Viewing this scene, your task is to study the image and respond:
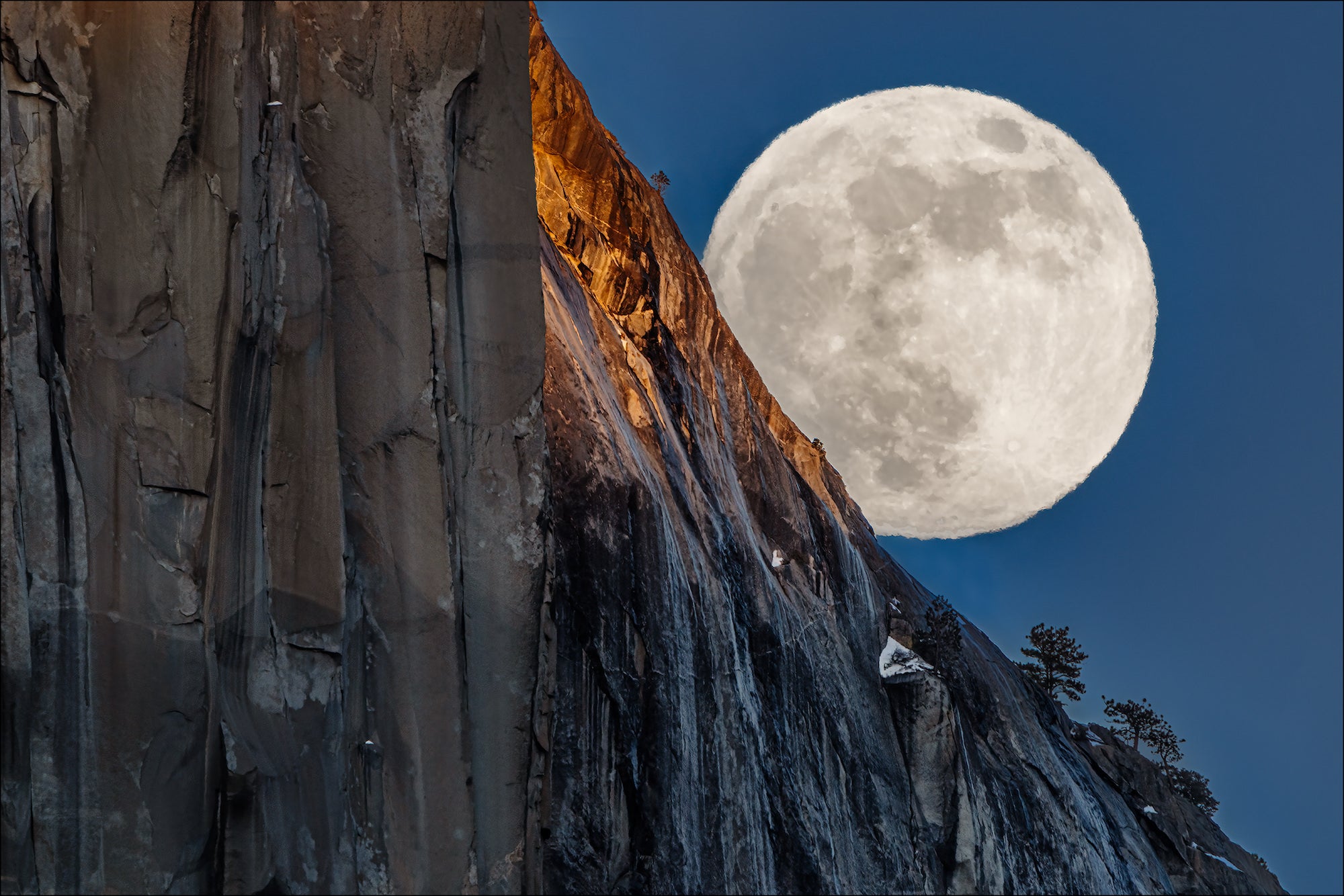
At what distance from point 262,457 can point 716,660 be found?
975 cm

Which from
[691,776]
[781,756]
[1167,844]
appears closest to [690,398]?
[781,756]

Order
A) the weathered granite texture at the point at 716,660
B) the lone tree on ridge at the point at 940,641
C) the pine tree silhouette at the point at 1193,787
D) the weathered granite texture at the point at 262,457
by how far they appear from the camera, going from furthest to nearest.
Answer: the pine tree silhouette at the point at 1193,787, the lone tree on ridge at the point at 940,641, the weathered granite texture at the point at 716,660, the weathered granite texture at the point at 262,457

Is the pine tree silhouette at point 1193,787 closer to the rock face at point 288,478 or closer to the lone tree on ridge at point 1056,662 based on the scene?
the lone tree on ridge at point 1056,662

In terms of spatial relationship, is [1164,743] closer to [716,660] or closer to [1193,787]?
[1193,787]

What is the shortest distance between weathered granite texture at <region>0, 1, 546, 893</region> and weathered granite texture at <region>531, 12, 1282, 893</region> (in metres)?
1.44

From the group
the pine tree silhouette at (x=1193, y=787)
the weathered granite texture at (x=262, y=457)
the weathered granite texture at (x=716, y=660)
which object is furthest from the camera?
the pine tree silhouette at (x=1193, y=787)

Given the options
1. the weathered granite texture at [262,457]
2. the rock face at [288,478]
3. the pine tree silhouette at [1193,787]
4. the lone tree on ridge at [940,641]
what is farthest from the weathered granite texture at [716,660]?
the pine tree silhouette at [1193,787]

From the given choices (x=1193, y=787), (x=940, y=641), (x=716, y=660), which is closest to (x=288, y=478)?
(x=716, y=660)

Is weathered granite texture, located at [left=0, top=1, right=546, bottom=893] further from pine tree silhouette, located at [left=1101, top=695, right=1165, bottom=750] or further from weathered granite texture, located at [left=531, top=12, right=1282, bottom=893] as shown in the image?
pine tree silhouette, located at [left=1101, top=695, right=1165, bottom=750]

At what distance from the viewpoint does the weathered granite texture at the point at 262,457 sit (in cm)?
1149

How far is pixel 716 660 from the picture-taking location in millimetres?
20469

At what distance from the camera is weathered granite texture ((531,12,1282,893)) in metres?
17.1

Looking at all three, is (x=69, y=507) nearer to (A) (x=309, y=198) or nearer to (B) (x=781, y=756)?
(A) (x=309, y=198)

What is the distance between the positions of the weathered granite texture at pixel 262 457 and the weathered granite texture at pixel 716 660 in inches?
56.6
